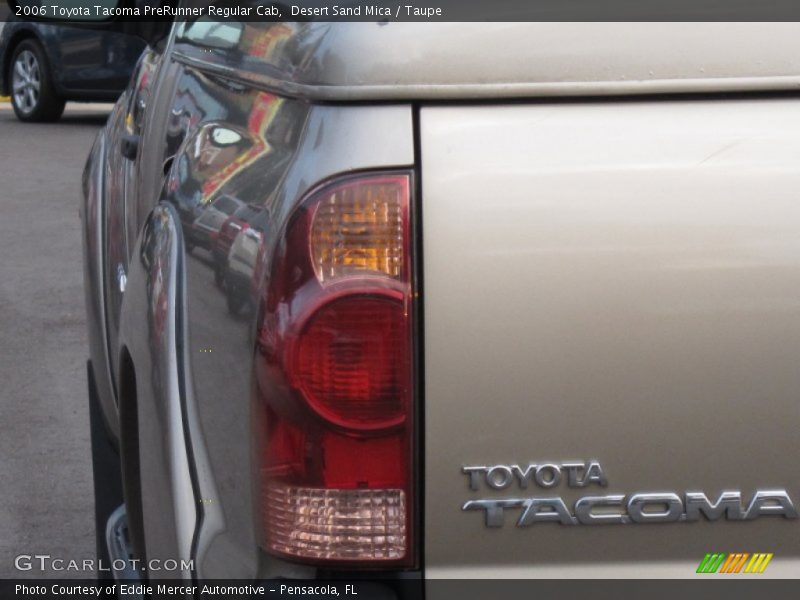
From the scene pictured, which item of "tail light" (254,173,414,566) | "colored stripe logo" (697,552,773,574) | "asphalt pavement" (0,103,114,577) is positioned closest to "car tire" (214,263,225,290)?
"tail light" (254,173,414,566)

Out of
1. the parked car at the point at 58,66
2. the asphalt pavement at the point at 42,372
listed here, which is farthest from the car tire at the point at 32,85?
the asphalt pavement at the point at 42,372

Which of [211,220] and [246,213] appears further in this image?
[211,220]

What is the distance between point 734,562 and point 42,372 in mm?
4192

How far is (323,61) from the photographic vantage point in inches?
61.8

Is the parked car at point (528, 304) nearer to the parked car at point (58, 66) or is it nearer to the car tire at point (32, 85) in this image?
the parked car at point (58, 66)

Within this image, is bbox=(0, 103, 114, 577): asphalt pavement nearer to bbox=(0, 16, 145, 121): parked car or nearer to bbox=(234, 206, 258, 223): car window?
bbox=(0, 16, 145, 121): parked car

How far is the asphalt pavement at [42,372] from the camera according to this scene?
12.9ft

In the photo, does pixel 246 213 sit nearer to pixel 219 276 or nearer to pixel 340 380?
pixel 219 276

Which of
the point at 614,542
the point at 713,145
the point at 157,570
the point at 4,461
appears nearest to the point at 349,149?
the point at 713,145

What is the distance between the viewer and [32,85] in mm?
12648

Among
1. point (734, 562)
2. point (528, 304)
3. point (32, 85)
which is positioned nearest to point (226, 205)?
point (528, 304)

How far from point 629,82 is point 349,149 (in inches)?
12.9

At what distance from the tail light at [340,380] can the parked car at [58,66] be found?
10.1m

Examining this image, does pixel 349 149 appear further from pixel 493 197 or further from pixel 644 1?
pixel 644 1
